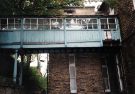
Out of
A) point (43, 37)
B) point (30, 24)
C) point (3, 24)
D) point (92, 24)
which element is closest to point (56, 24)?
point (43, 37)

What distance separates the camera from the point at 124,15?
55.3 feet

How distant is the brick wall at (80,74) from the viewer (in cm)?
1786

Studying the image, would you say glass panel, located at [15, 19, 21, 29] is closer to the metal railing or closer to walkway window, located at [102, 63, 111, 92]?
the metal railing

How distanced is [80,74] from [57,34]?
3.81 meters

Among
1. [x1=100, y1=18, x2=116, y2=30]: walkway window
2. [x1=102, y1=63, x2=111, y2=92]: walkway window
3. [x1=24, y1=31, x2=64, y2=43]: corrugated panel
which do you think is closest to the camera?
[x1=24, y1=31, x2=64, y2=43]: corrugated panel

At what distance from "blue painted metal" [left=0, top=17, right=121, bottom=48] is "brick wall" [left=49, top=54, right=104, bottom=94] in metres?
2.56

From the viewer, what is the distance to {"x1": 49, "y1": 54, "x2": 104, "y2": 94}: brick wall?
17859 mm

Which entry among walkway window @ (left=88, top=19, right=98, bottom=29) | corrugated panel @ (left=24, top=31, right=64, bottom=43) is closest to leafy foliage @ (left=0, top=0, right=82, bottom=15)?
corrugated panel @ (left=24, top=31, right=64, bottom=43)

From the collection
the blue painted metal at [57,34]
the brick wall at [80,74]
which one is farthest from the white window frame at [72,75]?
the blue painted metal at [57,34]

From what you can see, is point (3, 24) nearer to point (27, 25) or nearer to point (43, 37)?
point (27, 25)

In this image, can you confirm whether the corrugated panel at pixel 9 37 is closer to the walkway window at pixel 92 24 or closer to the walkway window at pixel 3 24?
the walkway window at pixel 3 24

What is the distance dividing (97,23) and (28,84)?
9835 mm

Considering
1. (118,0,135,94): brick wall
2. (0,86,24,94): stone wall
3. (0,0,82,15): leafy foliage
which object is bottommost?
(0,86,24,94): stone wall

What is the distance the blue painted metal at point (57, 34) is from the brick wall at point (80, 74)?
256 centimetres
